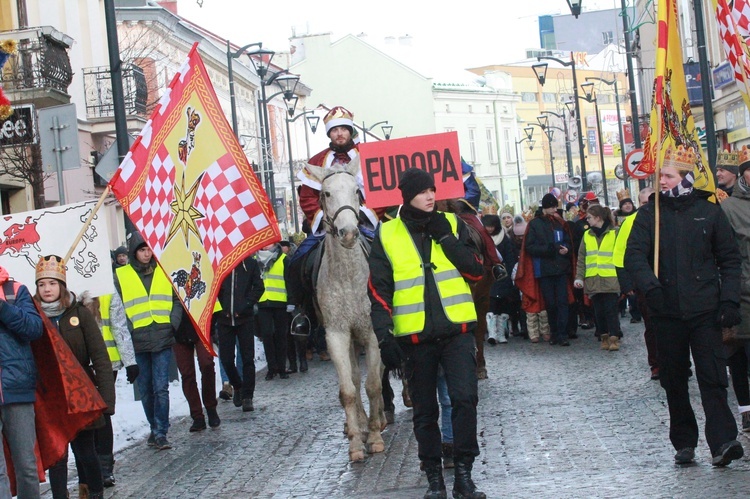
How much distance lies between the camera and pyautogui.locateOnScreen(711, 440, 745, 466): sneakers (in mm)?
8180

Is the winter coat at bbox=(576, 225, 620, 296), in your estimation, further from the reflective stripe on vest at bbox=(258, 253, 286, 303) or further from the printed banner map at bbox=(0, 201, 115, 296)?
the printed banner map at bbox=(0, 201, 115, 296)

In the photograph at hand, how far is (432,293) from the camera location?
26.9ft

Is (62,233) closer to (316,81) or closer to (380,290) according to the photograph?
(380,290)

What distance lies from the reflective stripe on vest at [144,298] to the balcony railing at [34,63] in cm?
1185

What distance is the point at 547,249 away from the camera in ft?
62.5

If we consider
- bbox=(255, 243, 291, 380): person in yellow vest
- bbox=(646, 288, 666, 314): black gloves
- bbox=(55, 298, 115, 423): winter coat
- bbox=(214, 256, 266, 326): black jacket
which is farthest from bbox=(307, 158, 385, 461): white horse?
bbox=(255, 243, 291, 380): person in yellow vest

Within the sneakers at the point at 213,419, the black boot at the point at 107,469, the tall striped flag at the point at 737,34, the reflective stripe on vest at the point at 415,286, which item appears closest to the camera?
the reflective stripe on vest at the point at 415,286

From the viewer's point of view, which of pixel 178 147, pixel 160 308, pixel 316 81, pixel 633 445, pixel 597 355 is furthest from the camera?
pixel 316 81

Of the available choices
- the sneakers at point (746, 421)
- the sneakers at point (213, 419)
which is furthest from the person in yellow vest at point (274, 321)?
the sneakers at point (746, 421)

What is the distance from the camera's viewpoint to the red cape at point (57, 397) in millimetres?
8391

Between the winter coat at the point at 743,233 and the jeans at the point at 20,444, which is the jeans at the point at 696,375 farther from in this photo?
the jeans at the point at 20,444

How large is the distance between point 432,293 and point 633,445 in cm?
232

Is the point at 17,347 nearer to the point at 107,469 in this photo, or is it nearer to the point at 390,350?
the point at 390,350

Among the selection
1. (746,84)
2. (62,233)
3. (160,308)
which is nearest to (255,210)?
(62,233)
